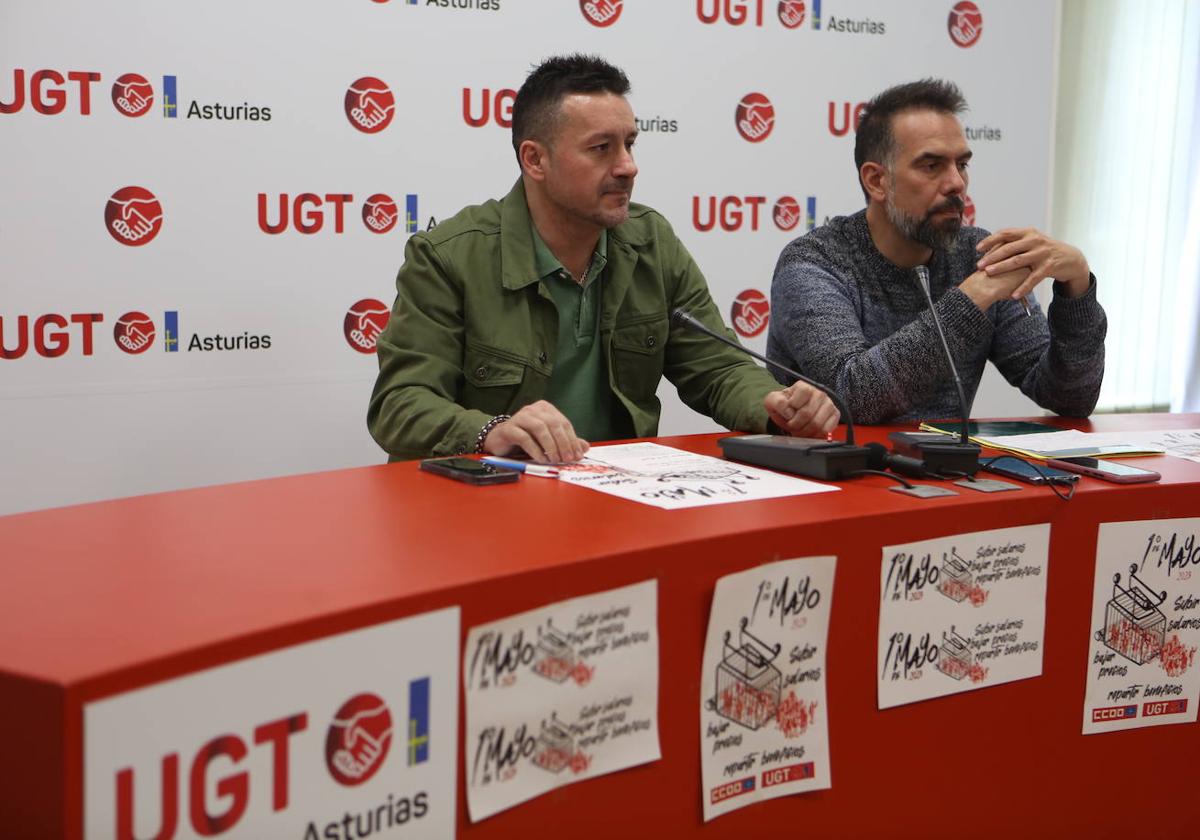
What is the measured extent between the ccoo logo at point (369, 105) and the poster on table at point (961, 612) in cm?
193

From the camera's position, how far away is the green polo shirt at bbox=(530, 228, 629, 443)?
211cm

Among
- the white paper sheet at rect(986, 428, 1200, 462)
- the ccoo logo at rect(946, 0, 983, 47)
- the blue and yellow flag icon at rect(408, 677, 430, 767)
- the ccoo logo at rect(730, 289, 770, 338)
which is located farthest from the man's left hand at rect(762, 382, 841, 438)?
the ccoo logo at rect(946, 0, 983, 47)

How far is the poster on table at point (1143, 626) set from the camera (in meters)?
1.39

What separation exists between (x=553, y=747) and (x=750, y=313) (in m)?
2.43

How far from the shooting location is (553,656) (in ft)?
3.37

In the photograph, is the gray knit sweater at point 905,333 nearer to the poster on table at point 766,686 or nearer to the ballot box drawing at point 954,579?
the ballot box drawing at point 954,579

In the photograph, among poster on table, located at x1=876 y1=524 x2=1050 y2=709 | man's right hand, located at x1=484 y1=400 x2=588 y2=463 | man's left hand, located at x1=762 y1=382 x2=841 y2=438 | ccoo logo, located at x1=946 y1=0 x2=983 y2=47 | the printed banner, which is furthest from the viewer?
ccoo logo, located at x1=946 y1=0 x2=983 y2=47

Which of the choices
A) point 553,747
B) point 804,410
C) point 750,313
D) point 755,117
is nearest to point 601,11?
point 755,117

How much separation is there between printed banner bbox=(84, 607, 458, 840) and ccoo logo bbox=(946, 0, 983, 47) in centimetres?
315

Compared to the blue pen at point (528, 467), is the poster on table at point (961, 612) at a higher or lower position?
lower

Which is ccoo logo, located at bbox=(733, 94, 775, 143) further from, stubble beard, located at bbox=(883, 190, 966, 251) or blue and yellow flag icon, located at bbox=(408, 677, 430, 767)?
blue and yellow flag icon, located at bbox=(408, 677, 430, 767)

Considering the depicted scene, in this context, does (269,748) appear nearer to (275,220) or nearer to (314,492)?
(314,492)

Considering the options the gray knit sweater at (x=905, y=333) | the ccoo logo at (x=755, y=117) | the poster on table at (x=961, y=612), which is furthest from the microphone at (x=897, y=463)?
the ccoo logo at (x=755, y=117)

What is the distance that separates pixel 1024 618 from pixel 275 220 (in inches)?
76.6
